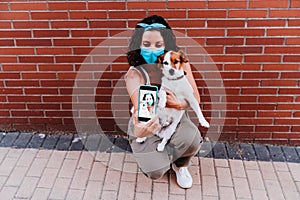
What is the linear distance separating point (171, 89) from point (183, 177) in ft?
2.58

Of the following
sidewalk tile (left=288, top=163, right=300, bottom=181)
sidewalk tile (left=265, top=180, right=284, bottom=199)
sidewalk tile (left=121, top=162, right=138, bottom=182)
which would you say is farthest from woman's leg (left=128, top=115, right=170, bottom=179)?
sidewalk tile (left=288, top=163, right=300, bottom=181)

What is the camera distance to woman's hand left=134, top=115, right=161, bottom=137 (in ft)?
9.65

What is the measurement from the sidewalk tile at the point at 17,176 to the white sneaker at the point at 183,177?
51.4 inches

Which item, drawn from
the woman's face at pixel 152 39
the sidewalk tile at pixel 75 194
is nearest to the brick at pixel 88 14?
the woman's face at pixel 152 39

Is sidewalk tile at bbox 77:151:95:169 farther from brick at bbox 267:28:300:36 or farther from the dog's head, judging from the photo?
brick at bbox 267:28:300:36

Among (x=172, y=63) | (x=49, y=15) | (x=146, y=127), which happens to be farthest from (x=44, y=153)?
(x=172, y=63)

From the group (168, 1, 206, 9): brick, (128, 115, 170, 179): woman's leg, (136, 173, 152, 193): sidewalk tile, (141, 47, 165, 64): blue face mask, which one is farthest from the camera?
(168, 1, 206, 9): brick

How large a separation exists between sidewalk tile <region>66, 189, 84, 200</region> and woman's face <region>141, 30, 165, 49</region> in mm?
1288

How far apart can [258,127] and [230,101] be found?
1.29 ft

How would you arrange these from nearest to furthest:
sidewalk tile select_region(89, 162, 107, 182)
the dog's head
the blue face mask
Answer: the dog's head, the blue face mask, sidewalk tile select_region(89, 162, 107, 182)

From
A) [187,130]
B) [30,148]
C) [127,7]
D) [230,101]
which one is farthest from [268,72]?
[30,148]

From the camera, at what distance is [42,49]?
11.9ft

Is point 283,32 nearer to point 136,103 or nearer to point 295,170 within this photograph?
point 295,170

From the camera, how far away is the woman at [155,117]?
2.88m
